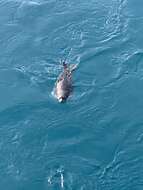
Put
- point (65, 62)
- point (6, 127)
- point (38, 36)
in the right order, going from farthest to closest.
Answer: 1. point (38, 36)
2. point (65, 62)
3. point (6, 127)

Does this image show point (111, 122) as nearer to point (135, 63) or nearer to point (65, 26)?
point (135, 63)

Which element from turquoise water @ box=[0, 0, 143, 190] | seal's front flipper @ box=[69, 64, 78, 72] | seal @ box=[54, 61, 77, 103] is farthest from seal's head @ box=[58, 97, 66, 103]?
seal's front flipper @ box=[69, 64, 78, 72]

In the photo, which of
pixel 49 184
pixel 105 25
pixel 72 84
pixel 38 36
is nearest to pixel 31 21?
pixel 38 36

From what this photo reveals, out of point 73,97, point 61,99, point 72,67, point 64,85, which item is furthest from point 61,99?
point 72,67

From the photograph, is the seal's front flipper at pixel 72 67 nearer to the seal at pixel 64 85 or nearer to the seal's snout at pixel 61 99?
the seal at pixel 64 85

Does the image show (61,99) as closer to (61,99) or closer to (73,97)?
(61,99)

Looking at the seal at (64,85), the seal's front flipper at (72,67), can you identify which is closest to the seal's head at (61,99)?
the seal at (64,85)
